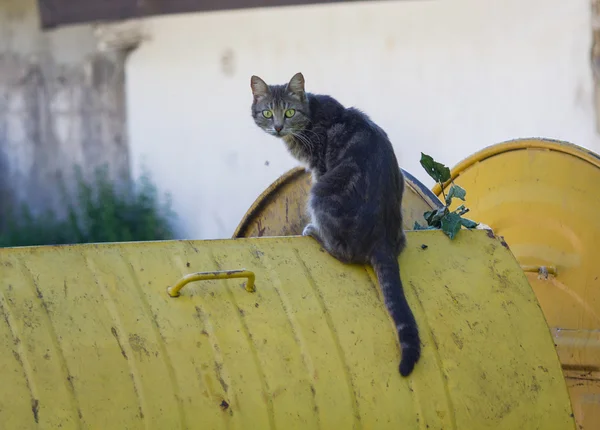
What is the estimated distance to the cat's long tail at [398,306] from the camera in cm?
251

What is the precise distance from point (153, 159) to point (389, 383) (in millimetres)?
5430

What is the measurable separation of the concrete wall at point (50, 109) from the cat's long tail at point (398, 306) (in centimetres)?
542

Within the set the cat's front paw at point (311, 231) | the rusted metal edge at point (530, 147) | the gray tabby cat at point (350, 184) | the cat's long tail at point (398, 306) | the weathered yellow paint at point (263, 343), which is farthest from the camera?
the rusted metal edge at point (530, 147)

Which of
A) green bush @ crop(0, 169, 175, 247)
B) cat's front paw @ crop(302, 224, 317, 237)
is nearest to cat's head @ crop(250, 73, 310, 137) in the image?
cat's front paw @ crop(302, 224, 317, 237)

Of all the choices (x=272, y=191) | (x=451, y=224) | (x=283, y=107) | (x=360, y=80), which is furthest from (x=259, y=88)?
(x=360, y=80)

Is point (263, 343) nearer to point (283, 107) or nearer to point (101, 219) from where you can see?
point (283, 107)

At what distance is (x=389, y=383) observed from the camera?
8.16 ft

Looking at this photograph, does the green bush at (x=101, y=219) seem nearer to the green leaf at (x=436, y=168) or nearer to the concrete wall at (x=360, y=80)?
the concrete wall at (x=360, y=80)

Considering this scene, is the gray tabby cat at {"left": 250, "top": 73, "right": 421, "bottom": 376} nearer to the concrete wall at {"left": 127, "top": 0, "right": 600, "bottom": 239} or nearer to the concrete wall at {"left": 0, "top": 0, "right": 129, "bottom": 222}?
the concrete wall at {"left": 127, "top": 0, "right": 600, "bottom": 239}

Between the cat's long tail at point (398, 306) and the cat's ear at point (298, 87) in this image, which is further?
the cat's ear at point (298, 87)

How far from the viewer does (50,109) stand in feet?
26.8

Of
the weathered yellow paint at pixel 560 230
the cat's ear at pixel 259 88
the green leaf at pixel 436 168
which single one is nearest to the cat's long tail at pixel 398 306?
the green leaf at pixel 436 168

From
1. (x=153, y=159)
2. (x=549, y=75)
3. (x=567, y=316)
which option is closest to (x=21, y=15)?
(x=153, y=159)

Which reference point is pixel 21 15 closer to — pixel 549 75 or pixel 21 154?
pixel 21 154
